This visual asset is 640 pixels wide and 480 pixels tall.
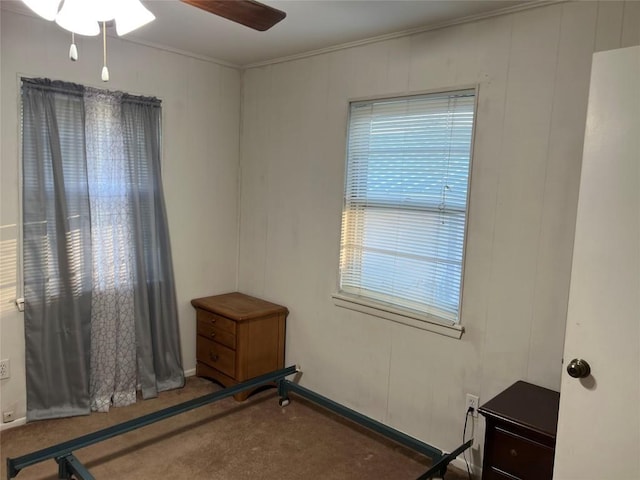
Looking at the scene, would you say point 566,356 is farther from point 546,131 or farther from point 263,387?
point 263,387

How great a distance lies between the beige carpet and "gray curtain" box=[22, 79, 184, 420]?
0.77 ft

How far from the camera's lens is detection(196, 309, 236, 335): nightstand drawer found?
10.6ft

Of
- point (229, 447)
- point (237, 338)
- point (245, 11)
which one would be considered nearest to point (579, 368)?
point (245, 11)

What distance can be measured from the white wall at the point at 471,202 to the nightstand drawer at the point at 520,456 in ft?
1.30

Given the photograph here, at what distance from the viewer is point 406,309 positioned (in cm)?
275

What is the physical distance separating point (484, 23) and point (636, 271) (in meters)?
1.44

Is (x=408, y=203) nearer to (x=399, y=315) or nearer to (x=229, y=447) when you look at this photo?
(x=399, y=315)

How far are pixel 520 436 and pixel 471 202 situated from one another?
113cm

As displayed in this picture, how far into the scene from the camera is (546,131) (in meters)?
2.18

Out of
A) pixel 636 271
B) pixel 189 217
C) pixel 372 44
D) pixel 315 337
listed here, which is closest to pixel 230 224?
pixel 189 217

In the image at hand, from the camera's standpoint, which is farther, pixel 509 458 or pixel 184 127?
pixel 184 127

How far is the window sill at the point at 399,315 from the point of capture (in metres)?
2.55

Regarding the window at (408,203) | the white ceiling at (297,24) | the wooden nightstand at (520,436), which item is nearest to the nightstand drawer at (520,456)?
the wooden nightstand at (520,436)

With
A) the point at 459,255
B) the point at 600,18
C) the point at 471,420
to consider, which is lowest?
the point at 471,420
